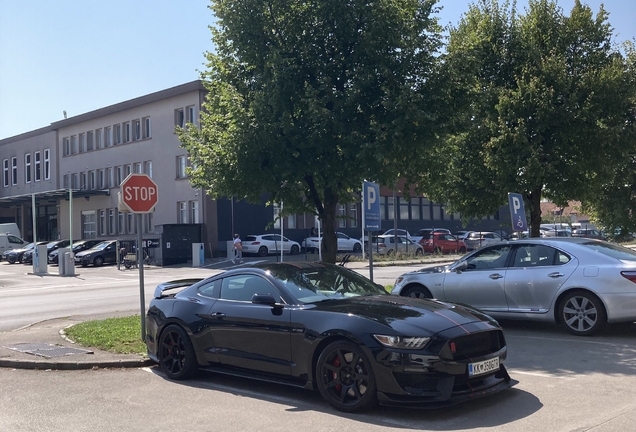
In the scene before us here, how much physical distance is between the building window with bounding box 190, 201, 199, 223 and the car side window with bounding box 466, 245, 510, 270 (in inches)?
1370

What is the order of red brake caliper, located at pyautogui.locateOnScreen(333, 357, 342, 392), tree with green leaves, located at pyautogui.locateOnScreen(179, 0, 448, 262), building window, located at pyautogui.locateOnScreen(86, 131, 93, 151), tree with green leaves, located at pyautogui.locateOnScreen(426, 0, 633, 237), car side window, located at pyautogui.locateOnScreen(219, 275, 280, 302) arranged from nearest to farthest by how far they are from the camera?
red brake caliper, located at pyautogui.locateOnScreen(333, 357, 342, 392), car side window, located at pyautogui.locateOnScreen(219, 275, 280, 302), tree with green leaves, located at pyautogui.locateOnScreen(179, 0, 448, 262), tree with green leaves, located at pyautogui.locateOnScreen(426, 0, 633, 237), building window, located at pyautogui.locateOnScreen(86, 131, 93, 151)

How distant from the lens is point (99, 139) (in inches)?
2119

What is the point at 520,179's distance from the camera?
1656cm

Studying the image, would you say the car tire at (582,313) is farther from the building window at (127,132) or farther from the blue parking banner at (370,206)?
the building window at (127,132)

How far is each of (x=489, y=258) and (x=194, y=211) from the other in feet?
117

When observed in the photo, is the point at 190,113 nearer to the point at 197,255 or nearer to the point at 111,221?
the point at 197,255

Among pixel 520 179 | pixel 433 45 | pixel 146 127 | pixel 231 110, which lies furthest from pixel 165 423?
pixel 146 127

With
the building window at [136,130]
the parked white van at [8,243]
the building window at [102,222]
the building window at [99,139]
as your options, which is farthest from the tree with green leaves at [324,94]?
the building window at [99,139]

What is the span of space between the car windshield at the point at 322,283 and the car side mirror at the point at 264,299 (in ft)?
0.92

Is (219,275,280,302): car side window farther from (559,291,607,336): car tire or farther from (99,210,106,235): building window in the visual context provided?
(99,210,106,235): building window

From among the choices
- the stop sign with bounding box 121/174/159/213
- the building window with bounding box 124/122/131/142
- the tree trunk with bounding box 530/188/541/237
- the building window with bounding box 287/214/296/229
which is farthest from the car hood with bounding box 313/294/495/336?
the building window with bounding box 124/122/131/142

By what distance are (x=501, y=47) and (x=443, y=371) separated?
13220 millimetres

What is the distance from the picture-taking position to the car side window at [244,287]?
7.58 m

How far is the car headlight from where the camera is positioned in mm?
6152
